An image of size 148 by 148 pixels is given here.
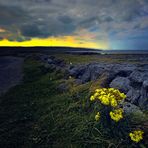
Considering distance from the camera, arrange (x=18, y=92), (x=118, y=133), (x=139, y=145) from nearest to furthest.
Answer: (x=139, y=145), (x=118, y=133), (x=18, y=92)

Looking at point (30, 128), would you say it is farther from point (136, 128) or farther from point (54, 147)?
point (136, 128)

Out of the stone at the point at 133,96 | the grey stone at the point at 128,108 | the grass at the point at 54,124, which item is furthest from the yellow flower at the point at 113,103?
the stone at the point at 133,96

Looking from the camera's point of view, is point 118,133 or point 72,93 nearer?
point 118,133

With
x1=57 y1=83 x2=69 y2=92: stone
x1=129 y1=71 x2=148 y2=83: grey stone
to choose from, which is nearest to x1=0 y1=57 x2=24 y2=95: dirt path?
x1=57 y1=83 x2=69 y2=92: stone

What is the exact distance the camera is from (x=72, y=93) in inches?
468

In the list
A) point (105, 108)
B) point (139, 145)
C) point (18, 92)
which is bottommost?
point (18, 92)

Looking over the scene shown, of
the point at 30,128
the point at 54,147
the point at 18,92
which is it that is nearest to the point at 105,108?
the point at 54,147

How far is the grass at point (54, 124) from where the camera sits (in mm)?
7070

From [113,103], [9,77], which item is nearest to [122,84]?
[113,103]

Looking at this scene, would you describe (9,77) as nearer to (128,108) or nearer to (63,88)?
(63,88)

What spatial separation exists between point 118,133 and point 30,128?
361 centimetres

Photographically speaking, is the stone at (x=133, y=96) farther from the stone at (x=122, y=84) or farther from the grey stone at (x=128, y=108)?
the grey stone at (x=128, y=108)

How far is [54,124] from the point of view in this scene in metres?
8.55

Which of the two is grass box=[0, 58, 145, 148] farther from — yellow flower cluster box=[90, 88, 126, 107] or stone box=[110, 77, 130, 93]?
stone box=[110, 77, 130, 93]
